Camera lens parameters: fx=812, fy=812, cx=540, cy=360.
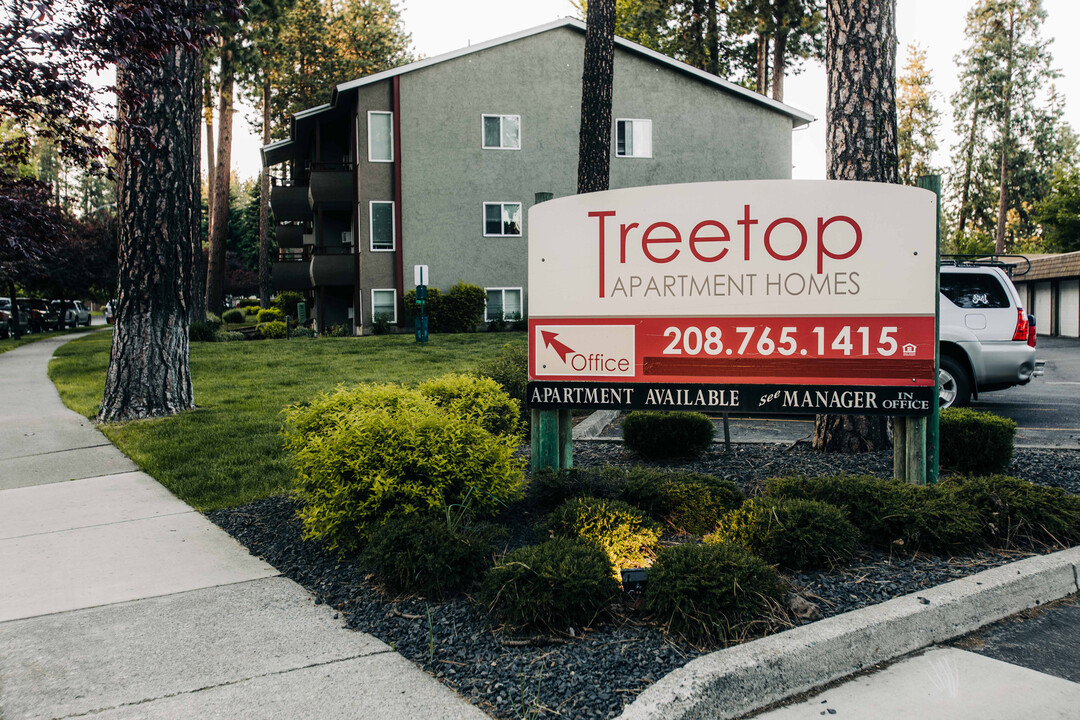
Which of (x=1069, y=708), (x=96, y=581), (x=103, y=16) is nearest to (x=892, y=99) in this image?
(x=1069, y=708)

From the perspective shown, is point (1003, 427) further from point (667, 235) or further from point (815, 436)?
point (667, 235)

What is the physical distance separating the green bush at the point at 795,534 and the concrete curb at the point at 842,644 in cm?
51

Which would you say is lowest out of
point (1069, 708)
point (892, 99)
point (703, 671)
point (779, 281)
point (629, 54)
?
point (1069, 708)

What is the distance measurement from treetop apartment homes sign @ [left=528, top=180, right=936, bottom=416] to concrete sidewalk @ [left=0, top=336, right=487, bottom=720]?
7.91 feet

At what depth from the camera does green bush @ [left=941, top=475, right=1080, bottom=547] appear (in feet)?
15.2

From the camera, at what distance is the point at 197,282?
91.1 feet

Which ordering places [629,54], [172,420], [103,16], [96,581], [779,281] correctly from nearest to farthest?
[96,581]
[779,281]
[103,16]
[172,420]
[629,54]

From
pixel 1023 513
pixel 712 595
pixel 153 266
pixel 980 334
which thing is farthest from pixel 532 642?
pixel 980 334

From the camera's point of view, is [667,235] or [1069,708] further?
[667,235]

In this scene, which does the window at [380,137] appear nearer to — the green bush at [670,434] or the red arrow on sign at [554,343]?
the green bush at [670,434]

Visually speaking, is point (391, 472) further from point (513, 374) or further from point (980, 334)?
point (980, 334)

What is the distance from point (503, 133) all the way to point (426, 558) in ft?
80.4

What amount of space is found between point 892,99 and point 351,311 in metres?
25.3

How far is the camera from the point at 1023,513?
4.69 m
